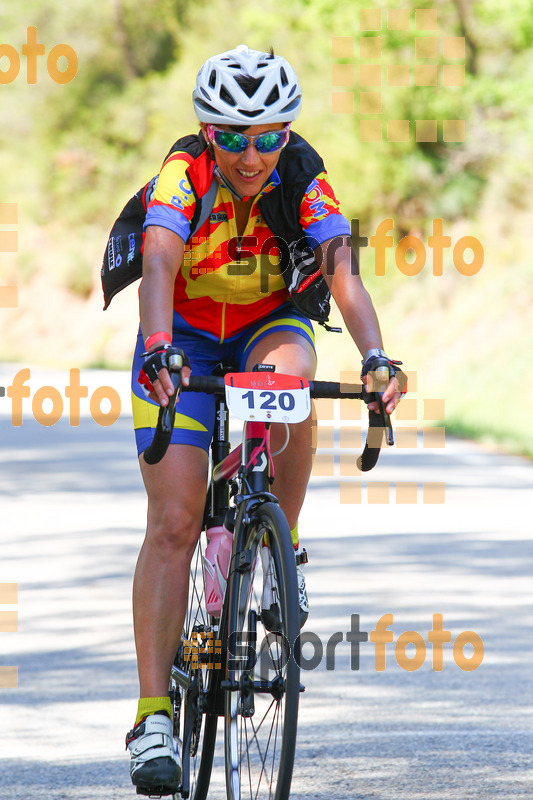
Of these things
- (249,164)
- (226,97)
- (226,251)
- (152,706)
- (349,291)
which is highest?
(226,97)

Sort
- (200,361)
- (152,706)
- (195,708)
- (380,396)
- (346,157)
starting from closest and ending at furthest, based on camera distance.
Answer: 1. (380,396)
2. (152,706)
3. (195,708)
4. (200,361)
5. (346,157)

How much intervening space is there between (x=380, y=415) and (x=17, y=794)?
1690 millimetres

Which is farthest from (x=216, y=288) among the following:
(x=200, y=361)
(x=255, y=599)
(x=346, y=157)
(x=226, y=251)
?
(x=346, y=157)

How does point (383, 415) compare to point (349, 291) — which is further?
point (349, 291)

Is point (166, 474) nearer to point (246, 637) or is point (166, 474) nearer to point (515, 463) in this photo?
point (246, 637)

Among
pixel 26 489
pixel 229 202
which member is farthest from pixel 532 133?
pixel 229 202

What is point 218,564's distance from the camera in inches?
161

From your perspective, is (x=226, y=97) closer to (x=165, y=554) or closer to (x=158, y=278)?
(x=158, y=278)

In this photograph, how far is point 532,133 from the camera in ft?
92.1

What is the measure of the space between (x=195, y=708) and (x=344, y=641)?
8.77 feet

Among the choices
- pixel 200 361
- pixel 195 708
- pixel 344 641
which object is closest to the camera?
pixel 195 708

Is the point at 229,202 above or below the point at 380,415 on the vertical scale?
above

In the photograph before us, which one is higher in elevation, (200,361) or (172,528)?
(200,361)

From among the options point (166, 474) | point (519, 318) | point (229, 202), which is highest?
point (519, 318)
